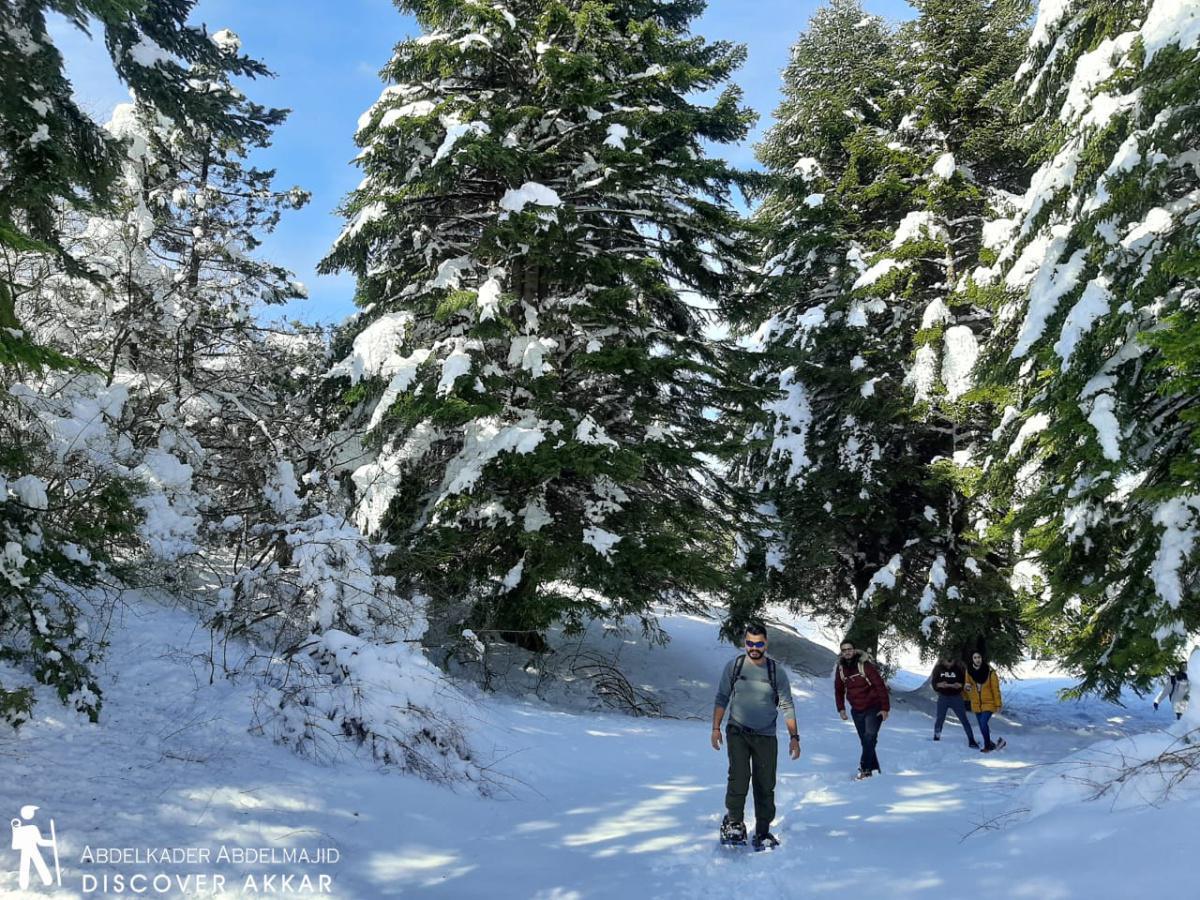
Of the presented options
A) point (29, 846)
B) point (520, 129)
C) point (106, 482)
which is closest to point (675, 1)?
point (520, 129)

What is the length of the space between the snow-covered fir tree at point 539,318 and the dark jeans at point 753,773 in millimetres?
4571

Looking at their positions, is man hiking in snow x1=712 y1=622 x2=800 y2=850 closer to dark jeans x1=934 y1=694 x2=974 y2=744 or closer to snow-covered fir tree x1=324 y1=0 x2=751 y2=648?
snow-covered fir tree x1=324 y1=0 x2=751 y2=648

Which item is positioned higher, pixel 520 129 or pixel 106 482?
pixel 520 129

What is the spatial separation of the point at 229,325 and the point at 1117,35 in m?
14.7

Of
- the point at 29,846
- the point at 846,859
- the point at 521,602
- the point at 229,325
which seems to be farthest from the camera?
the point at 229,325

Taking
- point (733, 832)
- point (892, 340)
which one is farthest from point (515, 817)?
point (892, 340)

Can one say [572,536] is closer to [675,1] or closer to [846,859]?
[846,859]

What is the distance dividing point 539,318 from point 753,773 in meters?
8.24

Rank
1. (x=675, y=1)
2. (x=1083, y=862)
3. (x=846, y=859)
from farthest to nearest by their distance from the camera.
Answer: (x=675, y=1)
(x=846, y=859)
(x=1083, y=862)

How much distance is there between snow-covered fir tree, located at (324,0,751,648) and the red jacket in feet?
7.68

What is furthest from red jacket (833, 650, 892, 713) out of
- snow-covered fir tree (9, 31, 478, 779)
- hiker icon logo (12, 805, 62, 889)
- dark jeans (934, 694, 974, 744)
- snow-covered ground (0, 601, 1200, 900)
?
hiker icon logo (12, 805, 62, 889)

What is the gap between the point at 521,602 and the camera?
1058 centimetres

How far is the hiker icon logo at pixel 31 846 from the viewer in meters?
3.69

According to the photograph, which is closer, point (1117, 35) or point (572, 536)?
point (1117, 35)
